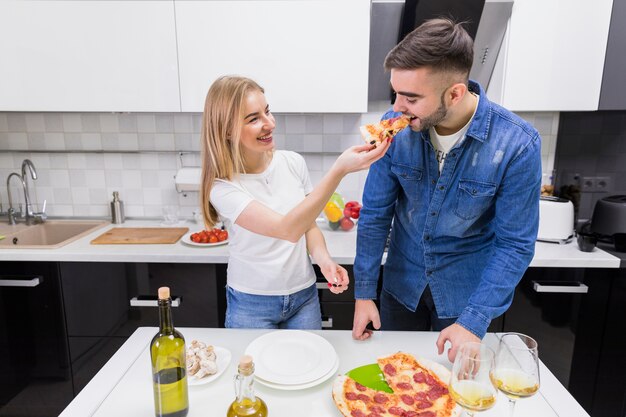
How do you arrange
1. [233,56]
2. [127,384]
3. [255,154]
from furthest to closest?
[233,56] < [255,154] < [127,384]

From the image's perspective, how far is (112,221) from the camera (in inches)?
97.3

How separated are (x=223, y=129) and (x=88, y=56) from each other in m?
1.06

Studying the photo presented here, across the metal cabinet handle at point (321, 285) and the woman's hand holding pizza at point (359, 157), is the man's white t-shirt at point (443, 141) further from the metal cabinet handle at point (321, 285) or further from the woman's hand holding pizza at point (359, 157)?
the metal cabinet handle at point (321, 285)

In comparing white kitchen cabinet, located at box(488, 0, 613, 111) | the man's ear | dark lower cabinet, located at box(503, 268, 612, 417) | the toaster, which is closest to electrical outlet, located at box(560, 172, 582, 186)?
the toaster

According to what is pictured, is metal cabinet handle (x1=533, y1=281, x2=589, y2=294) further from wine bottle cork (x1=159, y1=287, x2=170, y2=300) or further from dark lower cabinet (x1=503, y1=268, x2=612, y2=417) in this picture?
wine bottle cork (x1=159, y1=287, x2=170, y2=300)

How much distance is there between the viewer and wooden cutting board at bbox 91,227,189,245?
210 cm

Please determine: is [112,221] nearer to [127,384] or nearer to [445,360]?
[127,384]

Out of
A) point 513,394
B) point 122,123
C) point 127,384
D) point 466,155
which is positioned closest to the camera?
point 513,394

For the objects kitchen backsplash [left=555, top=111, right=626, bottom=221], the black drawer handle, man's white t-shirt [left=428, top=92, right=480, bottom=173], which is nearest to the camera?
man's white t-shirt [left=428, top=92, right=480, bottom=173]

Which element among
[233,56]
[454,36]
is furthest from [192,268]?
[454,36]

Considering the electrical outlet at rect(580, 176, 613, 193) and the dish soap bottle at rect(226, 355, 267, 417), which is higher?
the electrical outlet at rect(580, 176, 613, 193)

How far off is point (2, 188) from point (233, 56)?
163 centimetres

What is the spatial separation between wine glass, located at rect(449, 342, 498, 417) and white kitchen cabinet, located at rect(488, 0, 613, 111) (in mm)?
1535

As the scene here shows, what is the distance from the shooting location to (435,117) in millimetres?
1197
